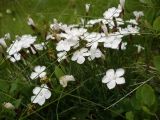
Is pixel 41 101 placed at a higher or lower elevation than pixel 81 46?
lower

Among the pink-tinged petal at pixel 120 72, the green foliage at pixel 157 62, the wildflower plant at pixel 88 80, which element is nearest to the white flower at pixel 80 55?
the wildflower plant at pixel 88 80

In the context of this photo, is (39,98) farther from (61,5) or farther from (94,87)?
(61,5)

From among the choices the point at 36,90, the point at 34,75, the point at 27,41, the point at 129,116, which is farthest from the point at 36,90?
the point at 129,116

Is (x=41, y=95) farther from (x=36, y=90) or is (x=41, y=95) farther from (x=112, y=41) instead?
(x=112, y=41)

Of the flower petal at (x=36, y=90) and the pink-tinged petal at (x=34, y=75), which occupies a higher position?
the pink-tinged petal at (x=34, y=75)

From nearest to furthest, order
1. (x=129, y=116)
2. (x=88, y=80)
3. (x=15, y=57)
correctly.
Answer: (x=129, y=116)
(x=88, y=80)
(x=15, y=57)

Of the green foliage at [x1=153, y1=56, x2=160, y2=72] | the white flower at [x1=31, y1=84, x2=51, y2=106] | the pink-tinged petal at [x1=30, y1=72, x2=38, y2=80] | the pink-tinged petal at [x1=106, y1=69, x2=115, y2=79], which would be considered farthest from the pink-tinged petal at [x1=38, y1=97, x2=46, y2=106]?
the green foliage at [x1=153, y1=56, x2=160, y2=72]

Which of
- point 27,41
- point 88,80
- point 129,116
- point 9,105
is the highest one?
point 27,41

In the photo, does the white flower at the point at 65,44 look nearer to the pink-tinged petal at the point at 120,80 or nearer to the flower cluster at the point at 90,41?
the flower cluster at the point at 90,41
